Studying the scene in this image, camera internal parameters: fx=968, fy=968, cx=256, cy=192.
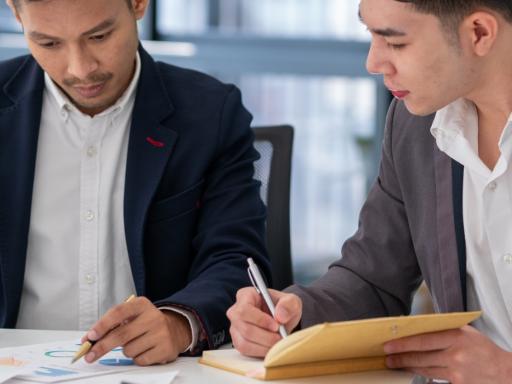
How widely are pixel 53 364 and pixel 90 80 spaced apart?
72 cm

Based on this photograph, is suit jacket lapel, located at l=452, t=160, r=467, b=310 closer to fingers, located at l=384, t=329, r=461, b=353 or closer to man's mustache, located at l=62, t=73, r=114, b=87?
fingers, located at l=384, t=329, r=461, b=353

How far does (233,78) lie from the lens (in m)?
4.84

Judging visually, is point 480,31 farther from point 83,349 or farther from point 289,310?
point 83,349

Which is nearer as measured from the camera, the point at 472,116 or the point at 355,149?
the point at 472,116

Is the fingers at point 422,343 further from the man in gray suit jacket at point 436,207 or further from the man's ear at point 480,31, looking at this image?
the man's ear at point 480,31

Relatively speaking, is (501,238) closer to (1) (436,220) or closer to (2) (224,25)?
(1) (436,220)

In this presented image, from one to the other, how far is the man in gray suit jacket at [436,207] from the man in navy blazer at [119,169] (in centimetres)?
28

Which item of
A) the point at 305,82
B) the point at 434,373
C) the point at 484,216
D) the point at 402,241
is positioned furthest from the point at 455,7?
the point at 305,82

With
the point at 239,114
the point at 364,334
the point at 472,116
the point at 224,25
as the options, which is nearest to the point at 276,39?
the point at 224,25

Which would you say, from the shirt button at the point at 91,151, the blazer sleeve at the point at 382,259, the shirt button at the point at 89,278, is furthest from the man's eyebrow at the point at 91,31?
the blazer sleeve at the point at 382,259

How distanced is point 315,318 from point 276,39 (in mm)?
3140

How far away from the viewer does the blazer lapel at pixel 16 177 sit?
214cm

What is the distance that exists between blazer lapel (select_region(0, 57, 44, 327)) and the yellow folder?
25.6 inches

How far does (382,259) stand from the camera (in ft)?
6.69
